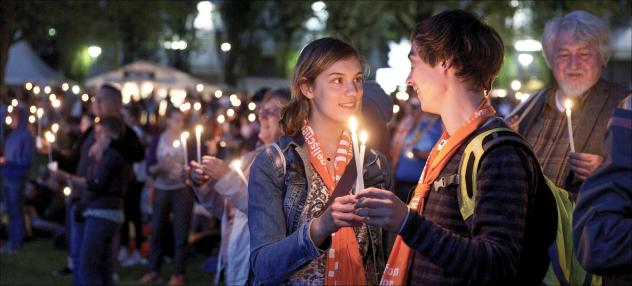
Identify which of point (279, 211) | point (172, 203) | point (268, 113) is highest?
point (268, 113)

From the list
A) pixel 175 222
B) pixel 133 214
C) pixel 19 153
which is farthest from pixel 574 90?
pixel 19 153

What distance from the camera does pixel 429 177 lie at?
330cm

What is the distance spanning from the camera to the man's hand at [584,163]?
15.5ft

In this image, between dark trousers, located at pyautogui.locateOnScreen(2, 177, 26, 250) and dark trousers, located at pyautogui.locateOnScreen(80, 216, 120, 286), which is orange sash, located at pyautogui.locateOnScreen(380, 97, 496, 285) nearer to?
dark trousers, located at pyautogui.locateOnScreen(80, 216, 120, 286)

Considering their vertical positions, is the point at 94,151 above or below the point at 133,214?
above

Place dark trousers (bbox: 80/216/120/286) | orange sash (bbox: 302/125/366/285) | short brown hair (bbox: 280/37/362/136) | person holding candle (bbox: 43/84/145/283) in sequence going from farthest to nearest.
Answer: person holding candle (bbox: 43/84/145/283)
dark trousers (bbox: 80/216/120/286)
short brown hair (bbox: 280/37/362/136)
orange sash (bbox: 302/125/366/285)

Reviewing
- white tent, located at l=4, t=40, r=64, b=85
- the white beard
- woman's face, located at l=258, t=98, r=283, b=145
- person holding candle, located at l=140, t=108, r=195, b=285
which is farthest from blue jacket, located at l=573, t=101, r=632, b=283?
white tent, located at l=4, t=40, r=64, b=85

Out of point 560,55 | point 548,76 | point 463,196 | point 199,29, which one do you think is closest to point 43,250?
point 560,55

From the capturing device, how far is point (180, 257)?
11492mm

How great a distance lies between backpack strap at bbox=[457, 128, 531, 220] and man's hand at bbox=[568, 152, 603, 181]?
1668 millimetres

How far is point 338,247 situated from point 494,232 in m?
1.12

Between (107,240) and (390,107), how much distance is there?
3318 millimetres

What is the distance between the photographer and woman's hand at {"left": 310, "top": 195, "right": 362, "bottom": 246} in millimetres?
3180

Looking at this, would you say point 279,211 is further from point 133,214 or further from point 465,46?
point 133,214
